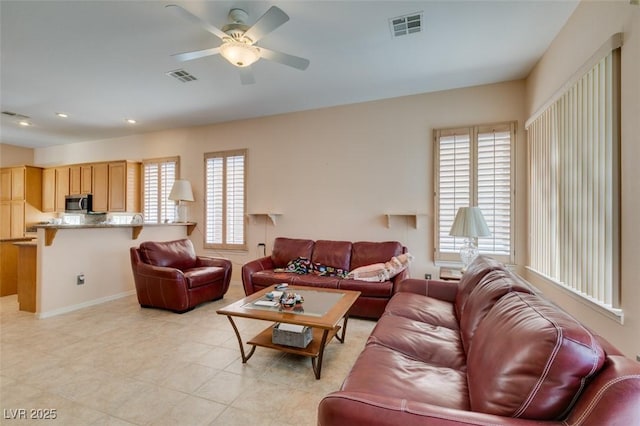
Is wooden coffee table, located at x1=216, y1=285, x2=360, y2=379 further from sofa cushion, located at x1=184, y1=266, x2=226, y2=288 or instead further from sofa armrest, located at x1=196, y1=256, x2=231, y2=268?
sofa armrest, located at x1=196, y1=256, x2=231, y2=268

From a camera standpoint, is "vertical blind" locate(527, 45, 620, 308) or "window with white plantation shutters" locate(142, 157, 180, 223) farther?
"window with white plantation shutters" locate(142, 157, 180, 223)

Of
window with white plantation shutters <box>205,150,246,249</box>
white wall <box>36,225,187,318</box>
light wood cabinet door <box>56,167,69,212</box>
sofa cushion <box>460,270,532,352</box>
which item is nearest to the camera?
sofa cushion <box>460,270,532,352</box>

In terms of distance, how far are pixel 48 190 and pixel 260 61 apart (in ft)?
21.6

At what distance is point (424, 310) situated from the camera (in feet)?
7.45

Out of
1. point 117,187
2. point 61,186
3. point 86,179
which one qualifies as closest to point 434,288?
point 117,187

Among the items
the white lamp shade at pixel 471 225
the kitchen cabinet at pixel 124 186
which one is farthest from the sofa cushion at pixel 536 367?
the kitchen cabinet at pixel 124 186

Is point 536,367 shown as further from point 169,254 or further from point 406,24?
point 169,254

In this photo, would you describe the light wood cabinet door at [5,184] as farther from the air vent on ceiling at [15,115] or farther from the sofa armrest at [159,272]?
the sofa armrest at [159,272]

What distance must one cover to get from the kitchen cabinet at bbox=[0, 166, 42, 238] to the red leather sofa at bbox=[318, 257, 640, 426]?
833 centimetres

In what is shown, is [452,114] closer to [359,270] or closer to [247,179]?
[359,270]

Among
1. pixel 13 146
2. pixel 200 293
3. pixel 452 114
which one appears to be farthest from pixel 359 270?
pixel 13 146

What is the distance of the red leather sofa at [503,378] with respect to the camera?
0.84 metres

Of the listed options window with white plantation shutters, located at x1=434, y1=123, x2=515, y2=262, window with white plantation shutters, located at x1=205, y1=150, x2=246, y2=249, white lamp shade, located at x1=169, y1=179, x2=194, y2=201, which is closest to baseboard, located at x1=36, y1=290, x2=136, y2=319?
window with white plantation shutters, located at x1=205, y1=150, x2=246, y2=249

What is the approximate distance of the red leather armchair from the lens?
3.56 meters
